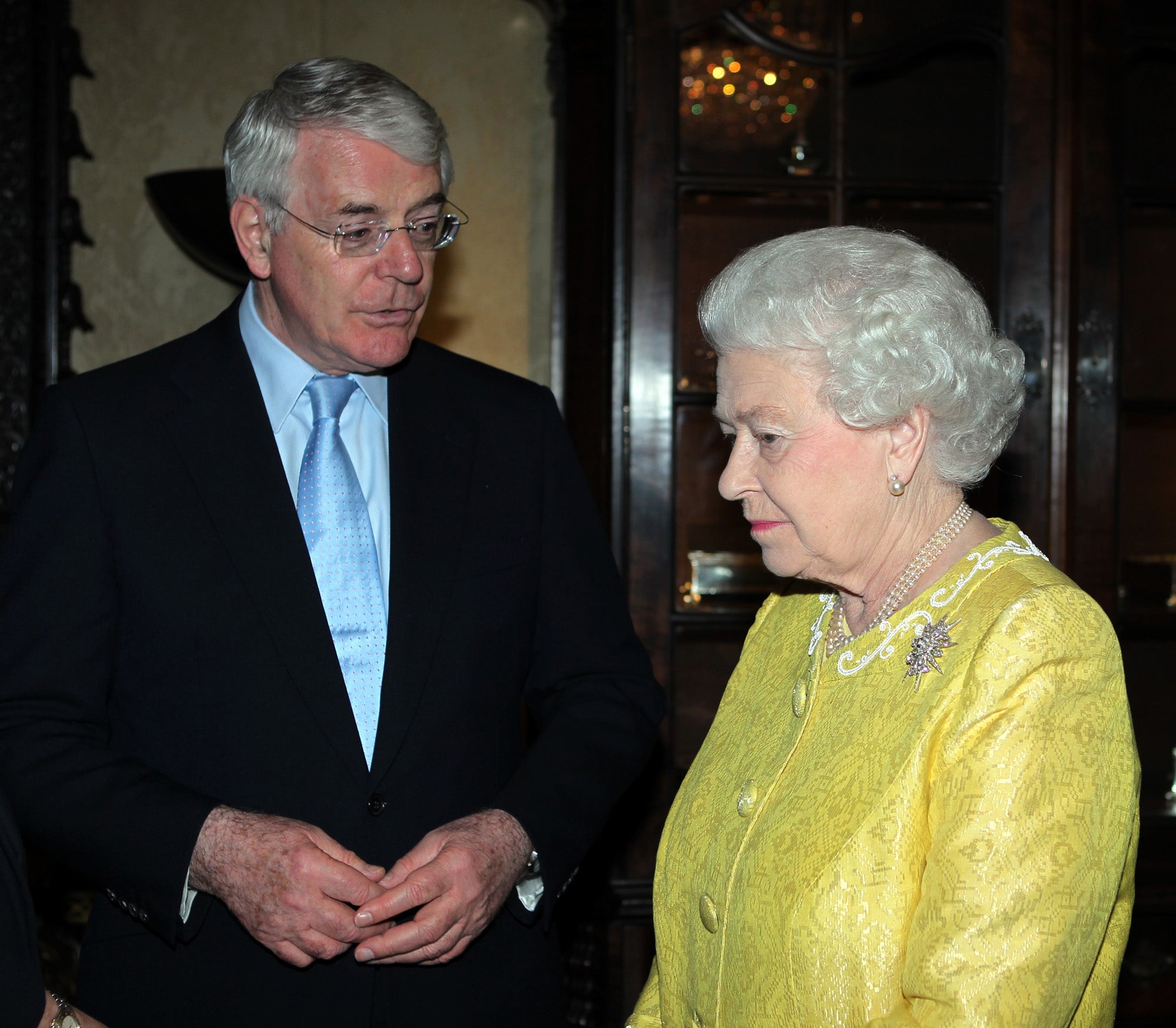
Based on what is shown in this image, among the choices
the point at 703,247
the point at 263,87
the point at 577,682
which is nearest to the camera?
the point at 577,682

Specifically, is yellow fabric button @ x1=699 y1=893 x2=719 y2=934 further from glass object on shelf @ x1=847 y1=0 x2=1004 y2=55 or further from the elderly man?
glass object on shelf @ x1=847 y1=0 x2=1004 y2=55

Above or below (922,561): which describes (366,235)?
above

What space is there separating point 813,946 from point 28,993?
79 cm

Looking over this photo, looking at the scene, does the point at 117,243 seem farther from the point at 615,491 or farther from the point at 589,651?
the point at 589,651

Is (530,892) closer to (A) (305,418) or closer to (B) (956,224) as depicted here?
(A) (305,418)

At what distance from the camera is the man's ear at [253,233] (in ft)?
5.85

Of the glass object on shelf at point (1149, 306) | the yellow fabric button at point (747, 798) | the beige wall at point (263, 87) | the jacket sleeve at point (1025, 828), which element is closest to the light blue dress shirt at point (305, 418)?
the yellow fabric button at point (747, 798)

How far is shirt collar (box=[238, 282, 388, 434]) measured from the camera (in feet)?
5.84

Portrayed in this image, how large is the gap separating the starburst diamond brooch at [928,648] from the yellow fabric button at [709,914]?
35cm

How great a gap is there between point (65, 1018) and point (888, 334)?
1136 mm

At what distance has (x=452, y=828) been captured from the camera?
160 cm

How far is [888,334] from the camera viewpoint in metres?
1.30

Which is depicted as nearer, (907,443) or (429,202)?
(907,443)

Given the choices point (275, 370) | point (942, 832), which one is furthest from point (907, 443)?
point (275, 370)
